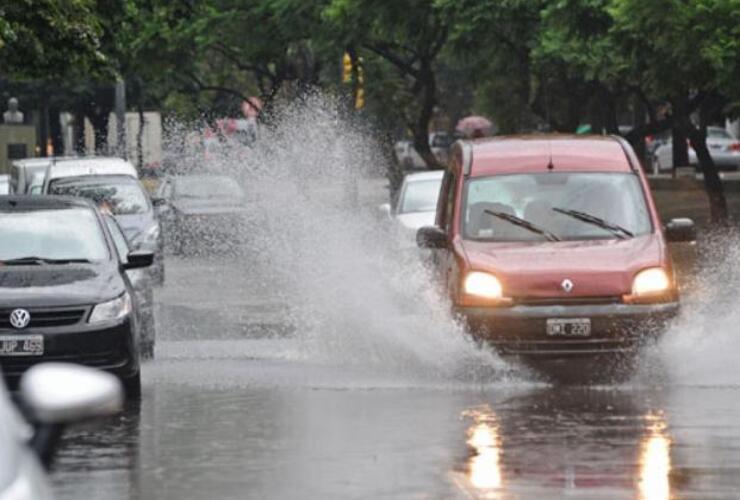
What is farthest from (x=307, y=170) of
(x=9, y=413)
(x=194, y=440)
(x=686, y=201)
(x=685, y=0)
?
(x=9, y=413)

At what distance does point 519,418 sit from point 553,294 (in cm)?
202

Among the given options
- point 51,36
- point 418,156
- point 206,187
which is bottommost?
point 418,156

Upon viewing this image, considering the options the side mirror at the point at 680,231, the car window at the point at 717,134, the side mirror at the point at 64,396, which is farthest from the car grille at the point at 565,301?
the car window at the point at 717,134

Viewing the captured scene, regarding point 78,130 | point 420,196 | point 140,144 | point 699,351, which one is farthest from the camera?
point 78,130

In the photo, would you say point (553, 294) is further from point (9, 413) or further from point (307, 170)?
point (307, 170)

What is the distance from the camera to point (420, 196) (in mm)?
29000

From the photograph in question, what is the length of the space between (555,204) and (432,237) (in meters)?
1.00

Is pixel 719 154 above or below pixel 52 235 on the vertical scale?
below

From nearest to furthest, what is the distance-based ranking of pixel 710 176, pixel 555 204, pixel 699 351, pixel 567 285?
pixel 567 285 → pixel 699 351 → pixel 555 204 → pixel 710 176

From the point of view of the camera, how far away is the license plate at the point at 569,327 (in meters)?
15.1

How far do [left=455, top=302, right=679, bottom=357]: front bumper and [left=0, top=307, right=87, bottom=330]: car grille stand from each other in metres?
2.86

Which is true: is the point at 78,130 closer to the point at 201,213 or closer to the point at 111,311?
the point at 201,213

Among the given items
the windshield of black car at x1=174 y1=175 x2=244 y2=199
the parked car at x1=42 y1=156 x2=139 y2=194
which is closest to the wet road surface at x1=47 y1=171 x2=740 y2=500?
the parked car at x1=42 y1=156 x2=139 y2=194

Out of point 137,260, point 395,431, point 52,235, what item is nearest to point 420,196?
point 137,260
